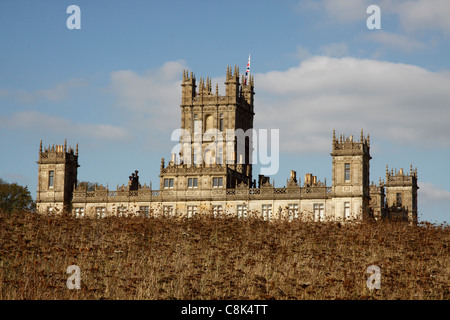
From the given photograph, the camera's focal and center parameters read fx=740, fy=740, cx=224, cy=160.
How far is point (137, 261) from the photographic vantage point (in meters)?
24.5

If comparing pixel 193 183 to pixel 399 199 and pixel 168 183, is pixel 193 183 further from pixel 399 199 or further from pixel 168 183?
pixel 399 199

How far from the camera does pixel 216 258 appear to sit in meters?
25.4

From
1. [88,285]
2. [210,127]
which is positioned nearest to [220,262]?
[88,285]

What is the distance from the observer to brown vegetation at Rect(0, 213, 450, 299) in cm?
2067

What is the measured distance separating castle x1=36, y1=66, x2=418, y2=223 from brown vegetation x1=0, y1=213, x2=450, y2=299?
2226 cm

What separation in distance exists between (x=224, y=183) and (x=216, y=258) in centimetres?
4631

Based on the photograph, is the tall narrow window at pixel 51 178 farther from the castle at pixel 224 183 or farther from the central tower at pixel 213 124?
the central tower at pixel 213 124

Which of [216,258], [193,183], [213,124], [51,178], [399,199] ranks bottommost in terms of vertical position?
[216,258]

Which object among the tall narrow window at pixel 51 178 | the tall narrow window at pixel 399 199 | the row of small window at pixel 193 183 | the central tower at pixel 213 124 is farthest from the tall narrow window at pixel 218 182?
the tall narrow window at pixel 399 199

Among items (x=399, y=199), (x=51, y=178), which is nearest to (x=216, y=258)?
(x=51, y=178)

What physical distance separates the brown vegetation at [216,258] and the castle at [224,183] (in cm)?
2226

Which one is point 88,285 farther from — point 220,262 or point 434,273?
point 434,273

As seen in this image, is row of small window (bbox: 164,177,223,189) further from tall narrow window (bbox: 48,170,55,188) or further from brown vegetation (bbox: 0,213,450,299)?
brown vegetation (bbox: 0,213,450,299)

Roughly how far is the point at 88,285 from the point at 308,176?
5886cm
